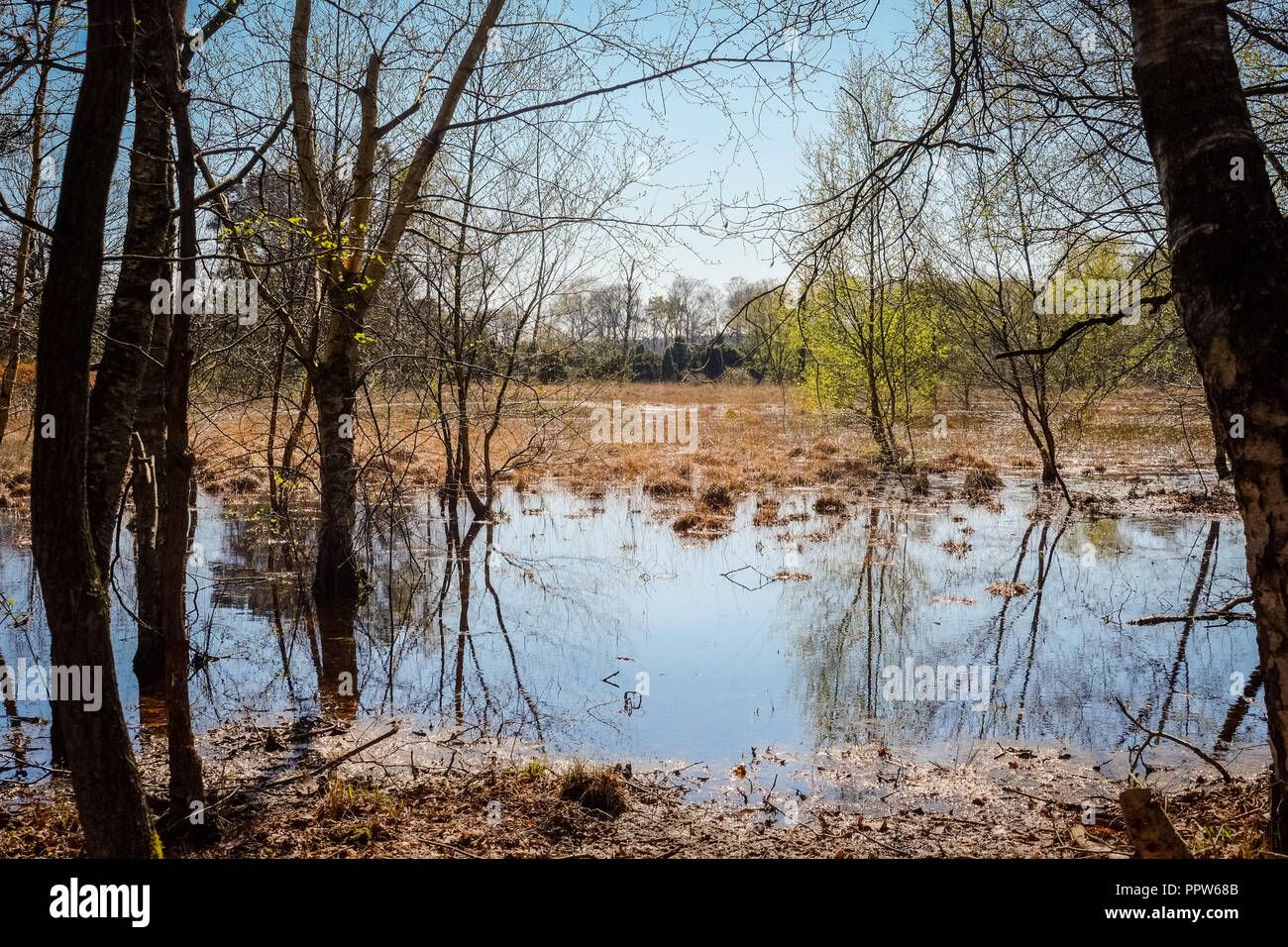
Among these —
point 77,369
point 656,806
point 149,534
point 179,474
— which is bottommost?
point 656,806

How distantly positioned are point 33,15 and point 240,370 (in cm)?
778

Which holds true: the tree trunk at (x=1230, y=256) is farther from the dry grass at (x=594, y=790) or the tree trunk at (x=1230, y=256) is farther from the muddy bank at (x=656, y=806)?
the dry grass at (x=594, y=790)

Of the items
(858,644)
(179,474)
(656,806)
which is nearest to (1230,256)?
(656,806)

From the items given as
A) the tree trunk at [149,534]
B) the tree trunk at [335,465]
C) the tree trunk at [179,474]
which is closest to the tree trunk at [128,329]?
the tree trunk at [179,474]

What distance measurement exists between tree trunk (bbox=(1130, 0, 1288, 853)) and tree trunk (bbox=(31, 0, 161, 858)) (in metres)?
3.54

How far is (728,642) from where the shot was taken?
910 cm

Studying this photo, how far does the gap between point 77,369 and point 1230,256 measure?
3821 mm

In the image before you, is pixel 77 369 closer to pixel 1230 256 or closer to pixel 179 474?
pixel 179 474

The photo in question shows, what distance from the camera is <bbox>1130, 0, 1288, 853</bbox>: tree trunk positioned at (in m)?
2.91

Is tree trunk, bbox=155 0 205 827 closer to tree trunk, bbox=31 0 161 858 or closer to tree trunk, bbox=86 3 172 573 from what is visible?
tree trunk, bbox=31 0 161 858

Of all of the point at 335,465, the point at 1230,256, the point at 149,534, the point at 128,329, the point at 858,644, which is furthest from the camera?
the point at 335,465

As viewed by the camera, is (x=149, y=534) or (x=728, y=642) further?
(x=728, y=642)
